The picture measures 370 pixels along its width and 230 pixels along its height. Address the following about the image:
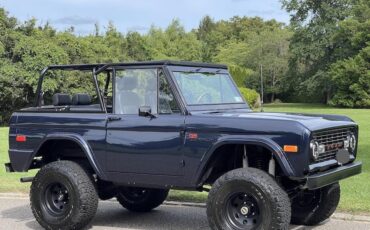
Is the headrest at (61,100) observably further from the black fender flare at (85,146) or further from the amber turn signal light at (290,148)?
the amber turn signal light at (290,148)

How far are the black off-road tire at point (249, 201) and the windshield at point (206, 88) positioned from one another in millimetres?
1190

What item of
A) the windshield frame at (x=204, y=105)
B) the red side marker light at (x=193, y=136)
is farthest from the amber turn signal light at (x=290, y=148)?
the windshield frame at (x=204, y=105)

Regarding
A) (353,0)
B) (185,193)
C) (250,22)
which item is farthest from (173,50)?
(185,193)

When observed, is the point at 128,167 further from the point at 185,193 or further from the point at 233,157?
the point at 185,193

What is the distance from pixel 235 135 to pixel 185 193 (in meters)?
3.58

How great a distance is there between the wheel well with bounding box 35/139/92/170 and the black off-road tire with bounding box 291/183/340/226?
8.85 feet

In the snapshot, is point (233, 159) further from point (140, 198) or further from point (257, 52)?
point (257, 52)

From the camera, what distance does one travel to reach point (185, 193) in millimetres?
9641

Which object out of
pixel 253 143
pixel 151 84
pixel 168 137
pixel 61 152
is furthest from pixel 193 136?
pixel 61 152

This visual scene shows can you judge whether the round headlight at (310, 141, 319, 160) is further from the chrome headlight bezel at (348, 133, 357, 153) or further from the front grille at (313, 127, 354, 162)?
the chrome headlight bezel at (348, 133, 357, 153)

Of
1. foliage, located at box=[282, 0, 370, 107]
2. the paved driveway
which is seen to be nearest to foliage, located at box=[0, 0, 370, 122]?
foliage, located at box=[282, 0, 370, 107]

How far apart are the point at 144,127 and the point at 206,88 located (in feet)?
3.45

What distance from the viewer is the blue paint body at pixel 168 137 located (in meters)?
6.03

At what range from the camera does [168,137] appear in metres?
6.67
